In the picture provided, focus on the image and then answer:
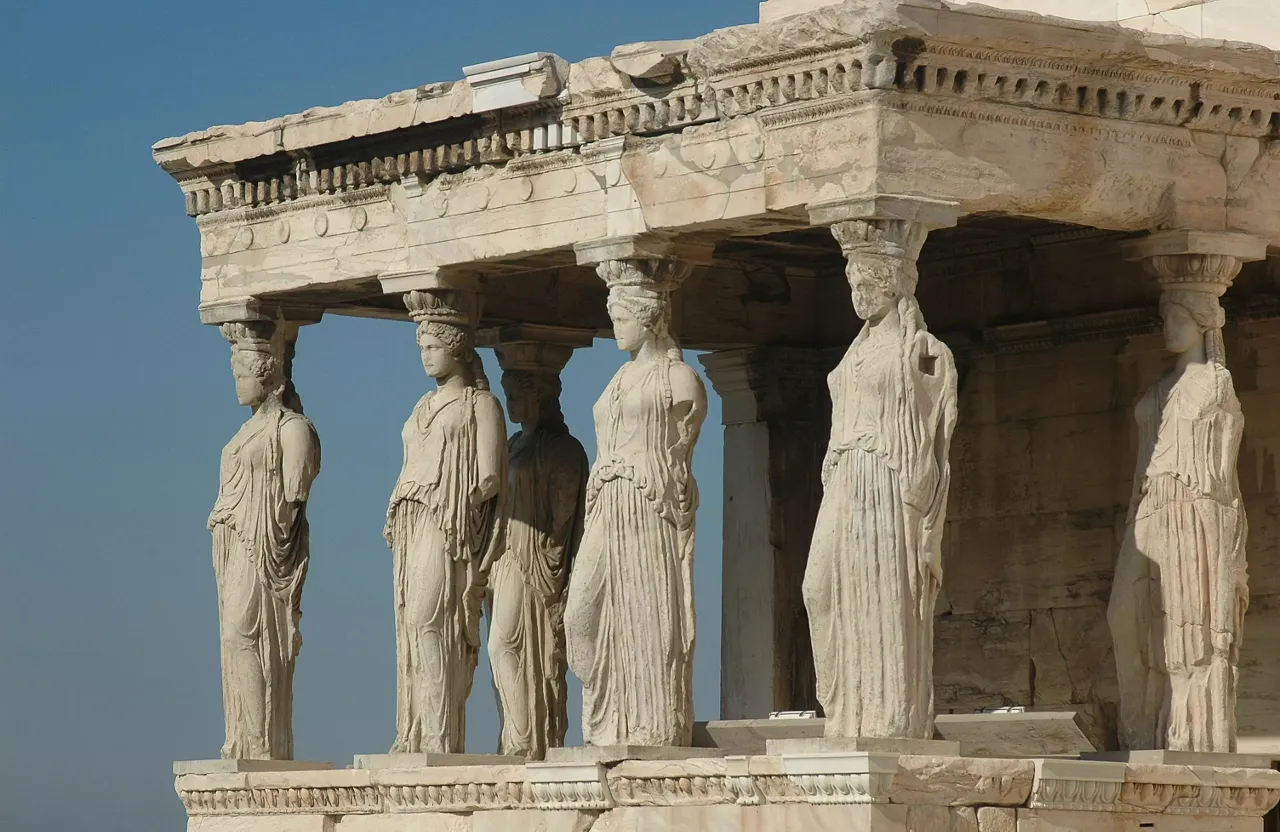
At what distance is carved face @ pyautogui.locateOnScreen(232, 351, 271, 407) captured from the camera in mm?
19484

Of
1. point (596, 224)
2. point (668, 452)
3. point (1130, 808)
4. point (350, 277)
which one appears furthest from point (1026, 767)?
point (350, 277)

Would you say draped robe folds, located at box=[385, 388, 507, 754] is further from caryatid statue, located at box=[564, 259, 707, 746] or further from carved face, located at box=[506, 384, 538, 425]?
carved face, located at box=[506, 384, 538, 425]

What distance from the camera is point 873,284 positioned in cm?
1609

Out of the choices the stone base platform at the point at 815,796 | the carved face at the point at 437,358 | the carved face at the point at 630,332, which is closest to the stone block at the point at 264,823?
the stone base platform at the point at 815,796

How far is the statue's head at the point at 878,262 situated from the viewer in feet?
52.8

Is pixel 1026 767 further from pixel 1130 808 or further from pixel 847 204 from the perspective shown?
pixel 847 204

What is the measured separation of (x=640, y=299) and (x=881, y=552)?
6.47ft

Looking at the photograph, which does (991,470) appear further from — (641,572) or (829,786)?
(829,786)

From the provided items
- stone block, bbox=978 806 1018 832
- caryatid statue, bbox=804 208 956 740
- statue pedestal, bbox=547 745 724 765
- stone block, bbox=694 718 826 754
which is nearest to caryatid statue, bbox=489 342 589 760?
stone block, bbox=694 718 826 754

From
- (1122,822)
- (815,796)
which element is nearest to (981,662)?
(1122,822)

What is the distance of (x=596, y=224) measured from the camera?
57.5 feet

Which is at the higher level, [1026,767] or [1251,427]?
[1251,427]

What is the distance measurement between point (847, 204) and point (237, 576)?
4722 millimetres

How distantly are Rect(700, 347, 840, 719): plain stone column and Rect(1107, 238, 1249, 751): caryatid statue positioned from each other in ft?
13.6
